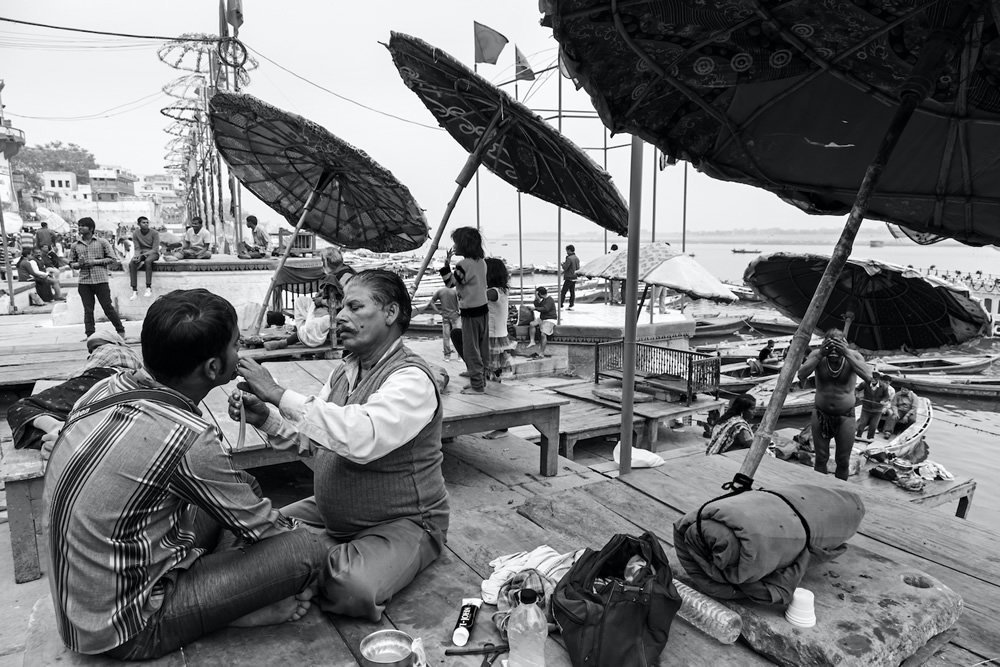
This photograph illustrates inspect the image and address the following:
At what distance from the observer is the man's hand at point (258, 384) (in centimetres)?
206

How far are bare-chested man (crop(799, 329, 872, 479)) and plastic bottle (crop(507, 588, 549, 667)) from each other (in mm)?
5893

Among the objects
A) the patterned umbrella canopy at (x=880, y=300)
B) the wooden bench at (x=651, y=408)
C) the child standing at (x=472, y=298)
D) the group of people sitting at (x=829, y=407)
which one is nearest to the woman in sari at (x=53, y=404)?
the child standing at (x=472, y=298)

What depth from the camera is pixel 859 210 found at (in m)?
2.52

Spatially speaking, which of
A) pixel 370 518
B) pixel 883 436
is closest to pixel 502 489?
pixel 370 518

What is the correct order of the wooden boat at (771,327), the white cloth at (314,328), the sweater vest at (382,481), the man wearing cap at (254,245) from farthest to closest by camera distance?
the wooden boat at (771,327)
the man wearing cap at (254,245)
the white cloth at (314,328)
the sweater vest at (382,481)

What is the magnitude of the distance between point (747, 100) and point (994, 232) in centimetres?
159

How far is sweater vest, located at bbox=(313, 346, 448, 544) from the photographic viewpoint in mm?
2350

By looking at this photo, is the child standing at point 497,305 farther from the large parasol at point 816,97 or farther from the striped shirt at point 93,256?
the striped shirt at point 93,256

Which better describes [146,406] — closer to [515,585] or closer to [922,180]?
[515,585]

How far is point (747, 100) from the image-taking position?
131 inches

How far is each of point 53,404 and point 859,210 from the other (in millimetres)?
4688

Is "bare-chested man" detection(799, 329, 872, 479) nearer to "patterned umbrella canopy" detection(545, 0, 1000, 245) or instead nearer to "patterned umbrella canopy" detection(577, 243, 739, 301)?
"patterned umbrella canopy" detection(545, 0, 1000, 245)

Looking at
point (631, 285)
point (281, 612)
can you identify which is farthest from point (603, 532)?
point (631, 285)

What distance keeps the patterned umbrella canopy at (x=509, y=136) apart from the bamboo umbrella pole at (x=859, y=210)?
2683 millimetres
